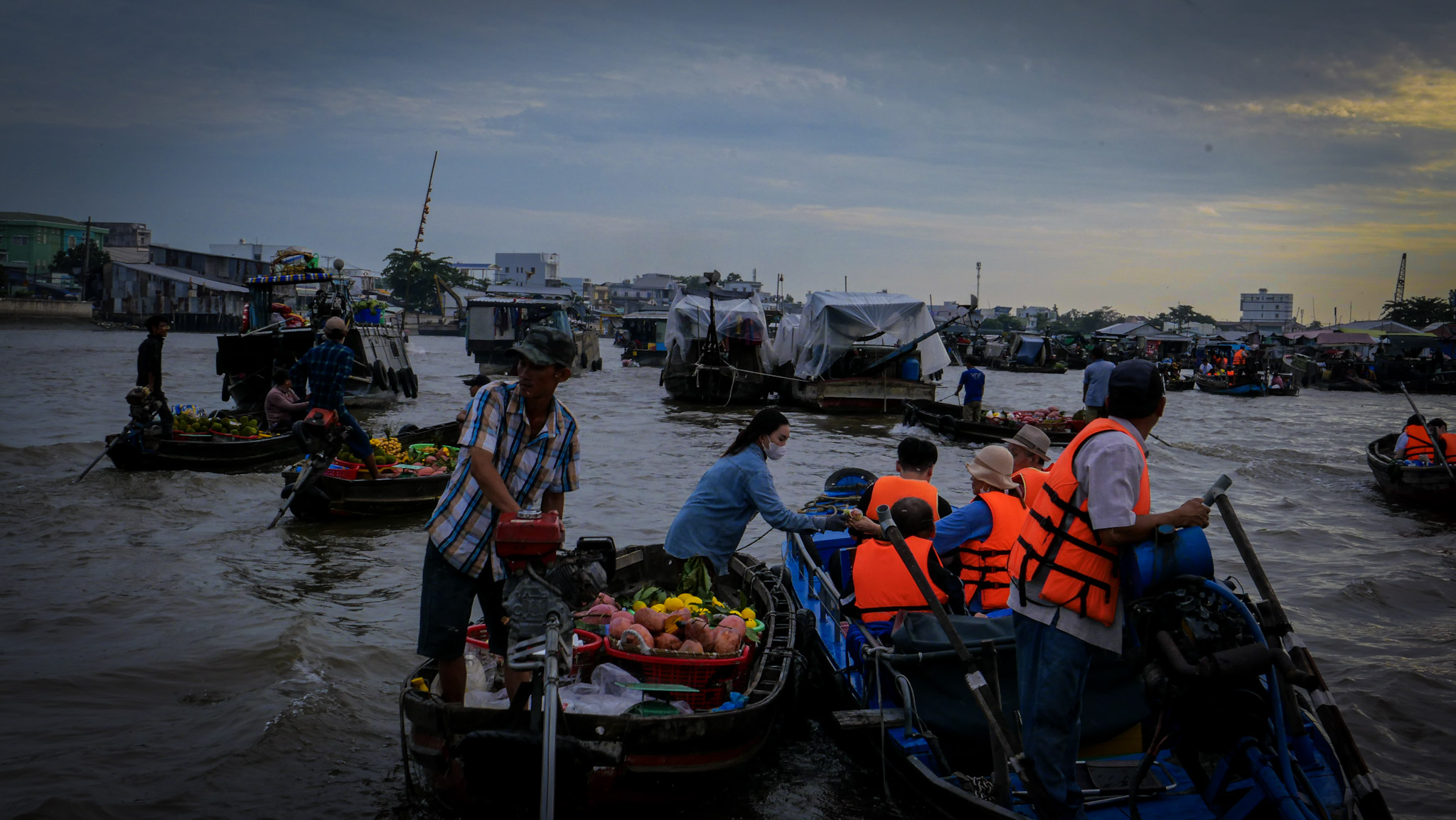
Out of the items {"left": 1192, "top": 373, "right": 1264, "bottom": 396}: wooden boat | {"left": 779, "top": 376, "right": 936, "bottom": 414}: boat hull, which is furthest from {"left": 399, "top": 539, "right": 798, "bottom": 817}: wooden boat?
{"left": 1192, "top": 373, "right": 1264, "bottom": 396}: wooden boat

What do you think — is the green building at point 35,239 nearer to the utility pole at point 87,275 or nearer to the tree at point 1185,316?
the utility pole at point 87,275

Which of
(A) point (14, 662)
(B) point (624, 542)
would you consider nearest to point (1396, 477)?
(B) point (624, 542)

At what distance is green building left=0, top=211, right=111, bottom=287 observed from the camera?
68188mm

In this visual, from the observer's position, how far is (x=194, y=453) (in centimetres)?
1298

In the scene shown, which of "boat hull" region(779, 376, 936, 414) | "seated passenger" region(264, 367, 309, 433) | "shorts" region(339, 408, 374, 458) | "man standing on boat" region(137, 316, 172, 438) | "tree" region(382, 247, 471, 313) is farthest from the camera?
"tree" region(382, 247, 471, 313)

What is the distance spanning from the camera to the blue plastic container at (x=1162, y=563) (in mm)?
3270

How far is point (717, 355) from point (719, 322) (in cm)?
126

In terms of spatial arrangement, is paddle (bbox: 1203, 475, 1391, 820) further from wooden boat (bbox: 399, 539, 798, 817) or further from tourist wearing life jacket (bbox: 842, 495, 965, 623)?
wooden boat (bbox: 399, 539, 798, 817)

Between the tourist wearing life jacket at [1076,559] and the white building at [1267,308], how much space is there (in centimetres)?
12561

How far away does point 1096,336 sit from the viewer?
199 feet

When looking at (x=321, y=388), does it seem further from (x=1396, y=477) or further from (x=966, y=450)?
(x=1396, y=477)

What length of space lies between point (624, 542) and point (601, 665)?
5.95m

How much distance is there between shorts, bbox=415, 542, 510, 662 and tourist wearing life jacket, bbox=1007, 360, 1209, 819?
6.76ft

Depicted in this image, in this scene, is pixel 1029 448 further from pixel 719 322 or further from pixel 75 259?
pixel 75 259
